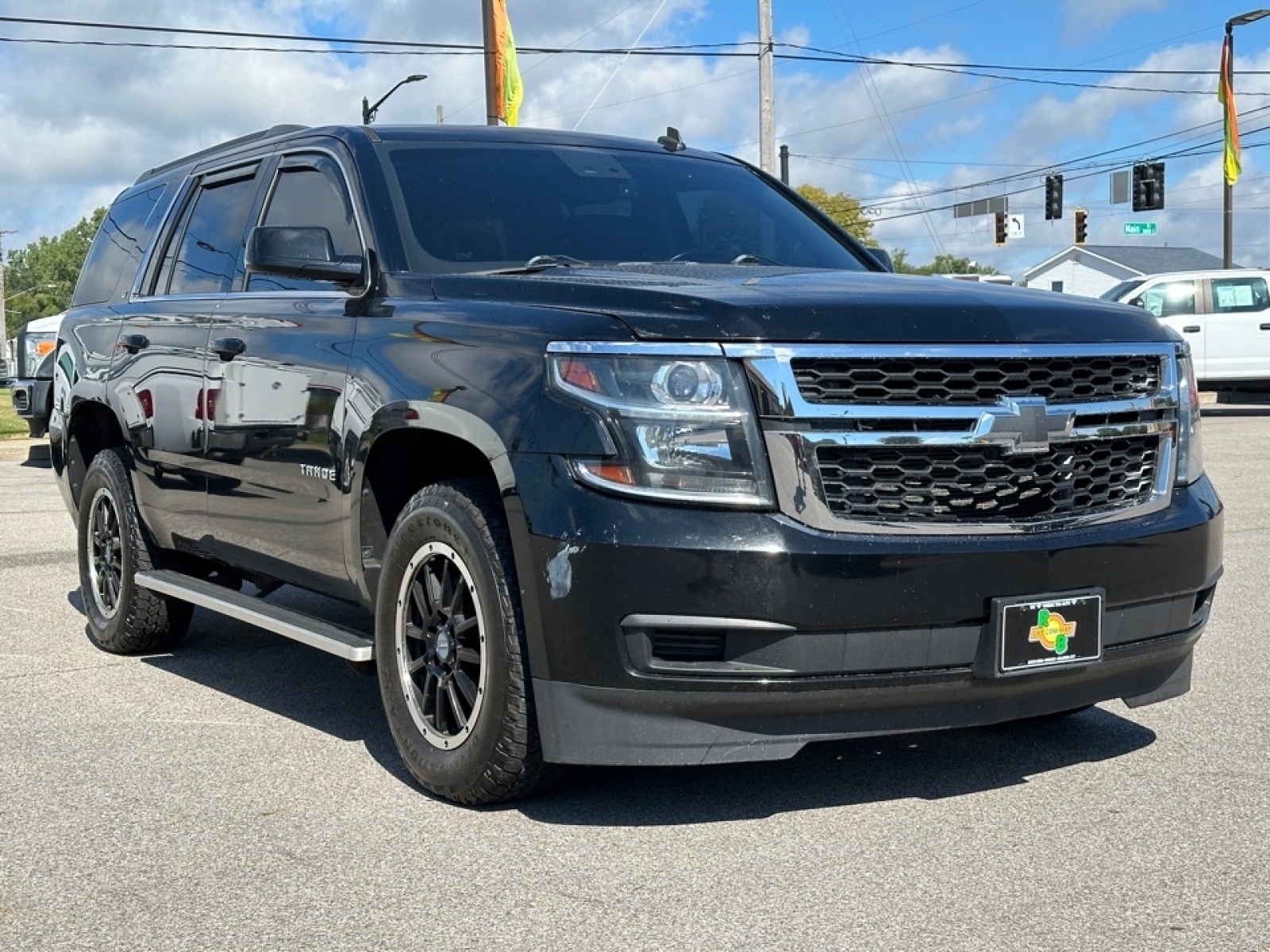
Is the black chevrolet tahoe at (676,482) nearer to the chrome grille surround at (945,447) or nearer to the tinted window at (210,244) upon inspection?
the chrome grille surround at (945,447)

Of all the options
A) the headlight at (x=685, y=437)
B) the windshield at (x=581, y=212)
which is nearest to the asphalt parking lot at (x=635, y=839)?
the headlight at (x=685, y=437)

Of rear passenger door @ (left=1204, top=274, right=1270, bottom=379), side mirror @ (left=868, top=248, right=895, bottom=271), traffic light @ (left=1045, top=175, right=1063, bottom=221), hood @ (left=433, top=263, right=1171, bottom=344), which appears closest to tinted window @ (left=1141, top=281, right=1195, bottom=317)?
rear passenger door @ (left=1204, top=274, right=1270, bottom=379)

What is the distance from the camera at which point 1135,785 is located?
4.57 metres

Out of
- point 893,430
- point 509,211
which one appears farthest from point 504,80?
point 893,430

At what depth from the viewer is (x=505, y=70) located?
2375 cm

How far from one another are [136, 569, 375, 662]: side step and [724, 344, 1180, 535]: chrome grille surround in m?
1.54

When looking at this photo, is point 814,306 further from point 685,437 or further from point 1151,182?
point 1151,182

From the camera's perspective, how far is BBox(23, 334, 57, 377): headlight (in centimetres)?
1516

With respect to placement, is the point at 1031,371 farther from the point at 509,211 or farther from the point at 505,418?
the point at 509,211

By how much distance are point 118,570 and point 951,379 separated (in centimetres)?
404

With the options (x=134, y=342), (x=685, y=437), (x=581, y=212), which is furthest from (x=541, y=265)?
(x=134, y=342)

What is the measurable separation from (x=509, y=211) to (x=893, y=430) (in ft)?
6.06

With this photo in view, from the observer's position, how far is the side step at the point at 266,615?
479 centimetres

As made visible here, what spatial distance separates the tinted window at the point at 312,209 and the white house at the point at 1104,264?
82.6 metres
